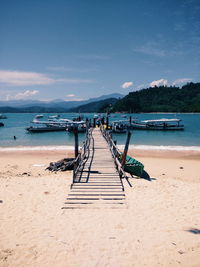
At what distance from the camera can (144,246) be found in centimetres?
635

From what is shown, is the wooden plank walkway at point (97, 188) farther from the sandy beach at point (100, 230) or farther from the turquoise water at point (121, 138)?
the turquoise water at point (121, 138)

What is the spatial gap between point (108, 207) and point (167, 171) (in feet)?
33.3

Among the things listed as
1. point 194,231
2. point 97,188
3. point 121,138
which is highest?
point 97,188

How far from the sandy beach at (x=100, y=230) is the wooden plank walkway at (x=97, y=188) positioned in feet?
1.44

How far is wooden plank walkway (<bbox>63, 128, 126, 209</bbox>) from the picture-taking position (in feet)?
29.2

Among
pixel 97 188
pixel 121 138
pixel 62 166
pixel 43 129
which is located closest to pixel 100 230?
pixel 97 188

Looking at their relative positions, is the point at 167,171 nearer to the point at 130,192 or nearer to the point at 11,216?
the point at 130,192

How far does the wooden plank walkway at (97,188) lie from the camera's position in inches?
350

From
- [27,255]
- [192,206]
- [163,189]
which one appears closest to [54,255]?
[27,255]

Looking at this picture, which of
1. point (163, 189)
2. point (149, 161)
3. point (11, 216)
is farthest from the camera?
point (149, 161)

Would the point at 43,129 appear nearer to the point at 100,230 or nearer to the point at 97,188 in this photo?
the point at 97,188

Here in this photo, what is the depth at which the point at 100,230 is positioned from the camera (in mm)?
7113

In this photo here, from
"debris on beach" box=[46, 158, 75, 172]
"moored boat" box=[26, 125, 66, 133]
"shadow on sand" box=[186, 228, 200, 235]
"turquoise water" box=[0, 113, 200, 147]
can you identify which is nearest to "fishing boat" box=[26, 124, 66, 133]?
"moored boat" box=[26, 125, 66, 133]

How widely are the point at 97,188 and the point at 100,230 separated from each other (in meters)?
3.31
